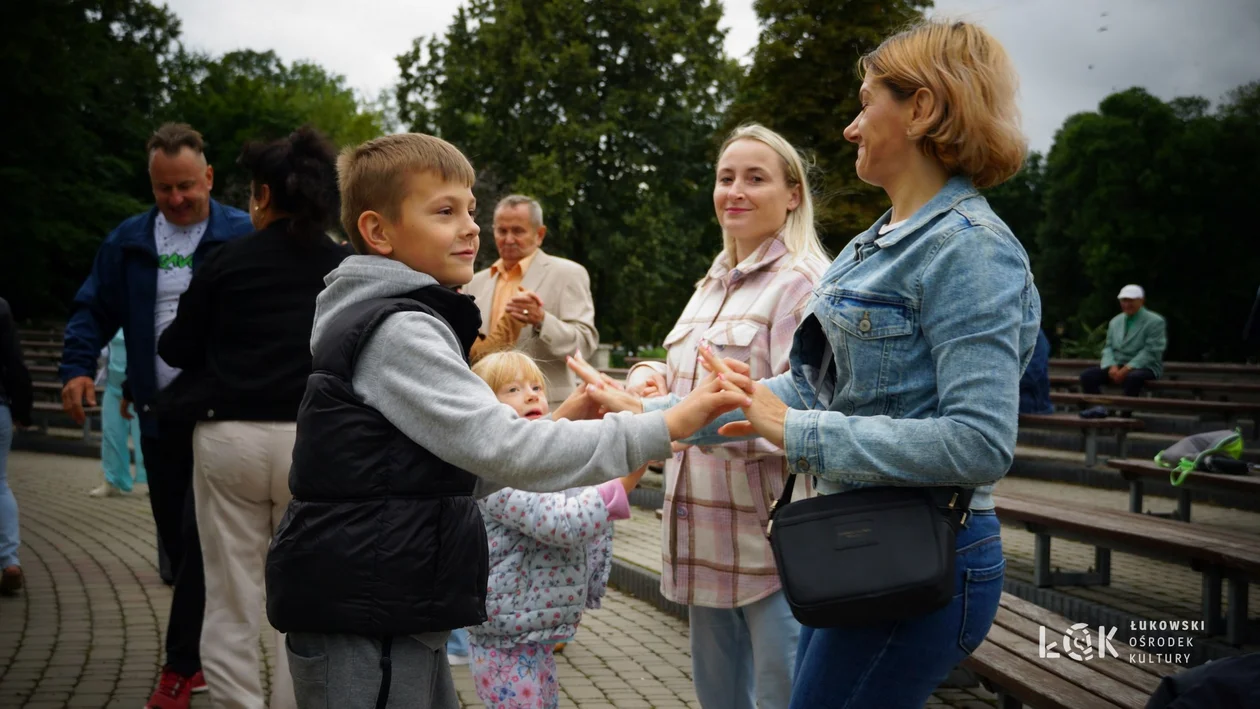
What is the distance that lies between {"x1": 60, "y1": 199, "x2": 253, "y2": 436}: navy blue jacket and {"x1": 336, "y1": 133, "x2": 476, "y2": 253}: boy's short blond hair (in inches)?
98.3

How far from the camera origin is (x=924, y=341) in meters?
2.40

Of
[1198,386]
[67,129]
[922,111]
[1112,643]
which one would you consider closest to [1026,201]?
[67,129]

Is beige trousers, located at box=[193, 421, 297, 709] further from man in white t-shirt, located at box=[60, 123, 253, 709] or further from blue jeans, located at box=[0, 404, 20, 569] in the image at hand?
blue jeans, located at box=[0, 404, 20, 569]

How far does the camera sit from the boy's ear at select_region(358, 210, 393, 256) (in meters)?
2.89

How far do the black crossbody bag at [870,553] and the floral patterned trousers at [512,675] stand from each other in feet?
5.70

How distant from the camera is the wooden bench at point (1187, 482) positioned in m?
7.02

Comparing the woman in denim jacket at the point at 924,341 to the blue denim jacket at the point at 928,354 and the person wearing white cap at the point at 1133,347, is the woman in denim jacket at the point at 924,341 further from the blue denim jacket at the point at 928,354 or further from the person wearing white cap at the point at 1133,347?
the person wearing white cap at the point at 1133,347

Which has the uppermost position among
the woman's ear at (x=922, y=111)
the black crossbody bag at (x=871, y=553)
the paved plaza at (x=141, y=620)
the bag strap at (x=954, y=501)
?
the woman's ear at (x=922, y=111)

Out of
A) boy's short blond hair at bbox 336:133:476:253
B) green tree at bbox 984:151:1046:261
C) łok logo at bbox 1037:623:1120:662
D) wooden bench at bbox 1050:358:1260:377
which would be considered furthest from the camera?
green tree at bbox 984:151:1046:261

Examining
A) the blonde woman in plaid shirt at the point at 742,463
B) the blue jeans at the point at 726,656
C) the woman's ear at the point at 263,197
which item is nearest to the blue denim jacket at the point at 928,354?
the blonde woman in plaid shirt at the point at 742,463

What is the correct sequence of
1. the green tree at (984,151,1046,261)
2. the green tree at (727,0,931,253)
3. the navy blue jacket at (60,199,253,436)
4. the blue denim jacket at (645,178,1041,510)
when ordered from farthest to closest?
the green tree at (984,151,1046,261) → the green tree at (727,0,931,253) → the navy blue jacket at (60,199,253,436) → the blue denim jacket at (645,178,1041,510)

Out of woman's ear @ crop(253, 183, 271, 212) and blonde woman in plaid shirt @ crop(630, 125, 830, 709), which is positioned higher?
woman's ear @ crop(253, 183, 271, 212)

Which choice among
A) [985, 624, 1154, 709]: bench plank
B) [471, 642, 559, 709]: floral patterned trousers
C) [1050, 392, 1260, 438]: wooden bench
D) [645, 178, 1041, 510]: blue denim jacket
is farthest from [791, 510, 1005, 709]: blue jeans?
[1050, 392, 1260, 438]: wooden bench

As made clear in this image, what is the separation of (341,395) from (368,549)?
34cm
